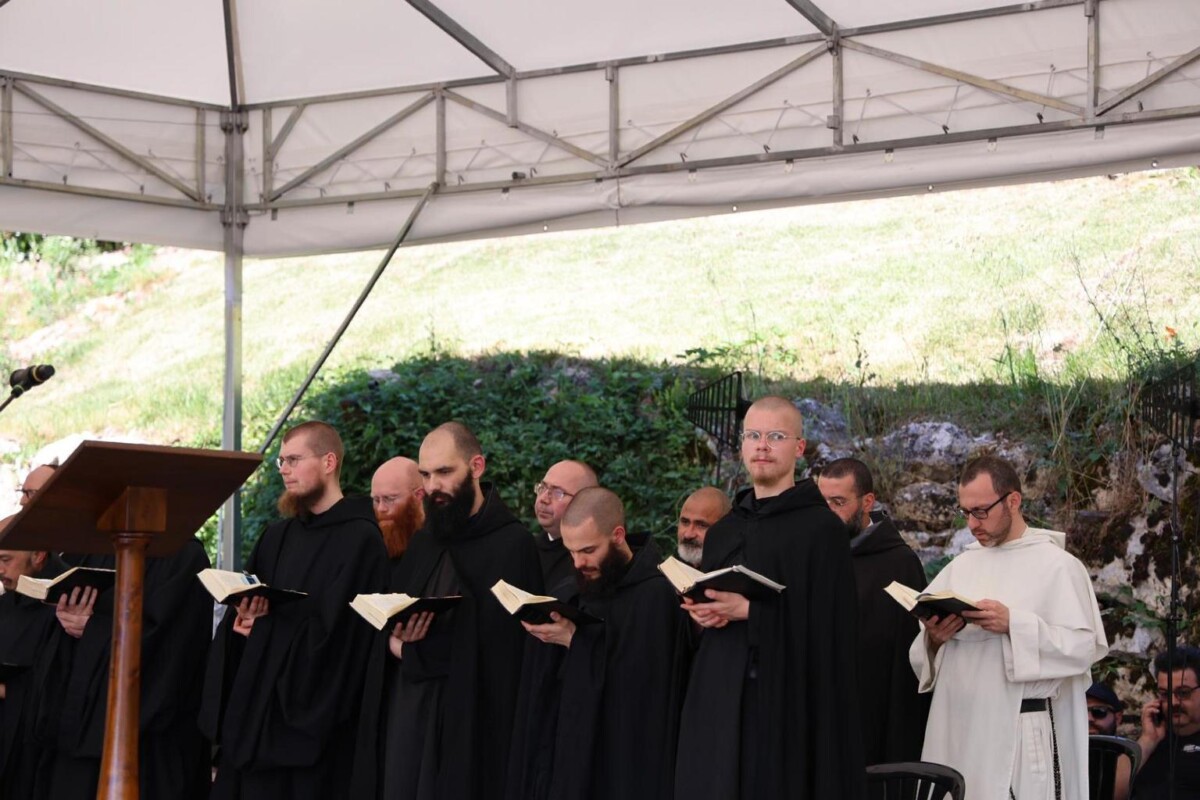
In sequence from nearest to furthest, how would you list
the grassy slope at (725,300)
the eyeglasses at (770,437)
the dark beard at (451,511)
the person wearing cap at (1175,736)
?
1. the eyeglasses at (770,437)
2. the person wearing cap at (1175,736)
3. the dark beard at (451,511)
4. the grassy slope at (725,300)

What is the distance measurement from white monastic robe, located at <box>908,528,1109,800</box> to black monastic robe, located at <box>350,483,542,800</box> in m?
1.99

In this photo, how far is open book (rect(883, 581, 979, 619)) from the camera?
5.91 meters

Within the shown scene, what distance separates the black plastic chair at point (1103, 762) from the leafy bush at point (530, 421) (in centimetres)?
749

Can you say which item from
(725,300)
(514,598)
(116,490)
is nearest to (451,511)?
(514,598)

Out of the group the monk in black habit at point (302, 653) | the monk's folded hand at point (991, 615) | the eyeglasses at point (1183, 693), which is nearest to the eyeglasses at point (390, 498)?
the monk in black habit at point (302, 653)

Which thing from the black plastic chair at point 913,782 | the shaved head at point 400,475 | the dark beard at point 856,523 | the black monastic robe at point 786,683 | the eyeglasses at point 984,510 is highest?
the shaved head at point 400,475

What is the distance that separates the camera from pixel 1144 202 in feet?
57.6

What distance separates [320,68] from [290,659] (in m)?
4.44

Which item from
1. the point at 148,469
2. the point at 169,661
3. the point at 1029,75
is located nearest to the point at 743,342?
the point at 1029,75

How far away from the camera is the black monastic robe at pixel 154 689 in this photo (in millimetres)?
7250

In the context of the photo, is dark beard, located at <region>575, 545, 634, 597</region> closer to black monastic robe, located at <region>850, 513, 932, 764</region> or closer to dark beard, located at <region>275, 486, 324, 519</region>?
black monastic robe, located at <region>850, 513, 932, 764</region>

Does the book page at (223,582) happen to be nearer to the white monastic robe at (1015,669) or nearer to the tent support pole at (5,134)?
the white monastic robe at (1015,669)

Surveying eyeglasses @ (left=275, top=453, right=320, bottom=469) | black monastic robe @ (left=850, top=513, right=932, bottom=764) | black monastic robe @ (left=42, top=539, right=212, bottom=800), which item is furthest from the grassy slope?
black monastic robe @ (left=42, top=539, right=212, bottom=800)

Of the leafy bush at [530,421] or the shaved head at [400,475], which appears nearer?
the shaved head at [400,475]
